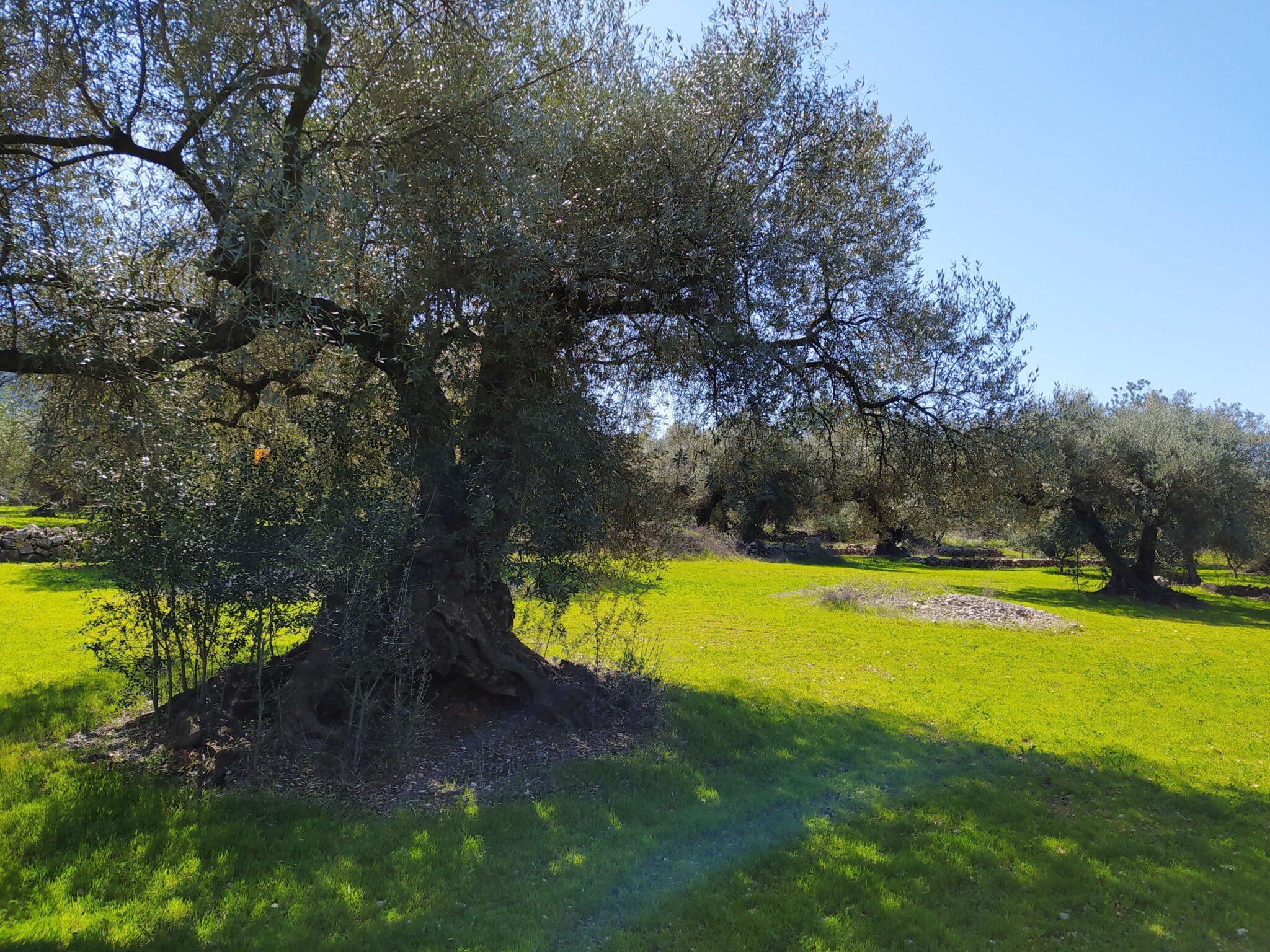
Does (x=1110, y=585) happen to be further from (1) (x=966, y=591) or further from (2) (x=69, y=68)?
(2) (x=69, y=68)

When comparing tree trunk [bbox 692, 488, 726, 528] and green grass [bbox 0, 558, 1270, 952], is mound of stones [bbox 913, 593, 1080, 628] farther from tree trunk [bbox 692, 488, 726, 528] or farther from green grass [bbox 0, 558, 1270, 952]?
tree trunk [bbox 692, 488, 726, 528]

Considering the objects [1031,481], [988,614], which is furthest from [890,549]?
[1031,481]

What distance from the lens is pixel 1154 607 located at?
30.8 metres

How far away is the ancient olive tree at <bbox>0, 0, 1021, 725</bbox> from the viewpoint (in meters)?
6.39

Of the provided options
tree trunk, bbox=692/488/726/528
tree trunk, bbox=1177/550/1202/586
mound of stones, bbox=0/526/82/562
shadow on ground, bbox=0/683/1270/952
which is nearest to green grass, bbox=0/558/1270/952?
shadow on ground, bbox=0/683/1270/952

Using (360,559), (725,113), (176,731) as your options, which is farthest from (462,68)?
(176,731)

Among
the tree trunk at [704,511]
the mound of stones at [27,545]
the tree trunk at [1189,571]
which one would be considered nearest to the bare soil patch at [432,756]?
the mound of stones at [27,545]

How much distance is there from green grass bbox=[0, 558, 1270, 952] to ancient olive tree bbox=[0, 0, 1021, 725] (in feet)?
6.36

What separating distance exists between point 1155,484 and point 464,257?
32106 mm

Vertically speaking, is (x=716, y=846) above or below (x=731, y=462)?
below

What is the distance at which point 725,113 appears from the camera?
29.7 ft

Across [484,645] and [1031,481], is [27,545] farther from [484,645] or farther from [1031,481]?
[1031,481]

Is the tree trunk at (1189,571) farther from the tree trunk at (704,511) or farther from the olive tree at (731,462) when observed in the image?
the olive tree at (731,462)

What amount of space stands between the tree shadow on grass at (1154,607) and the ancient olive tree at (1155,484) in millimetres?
1619
